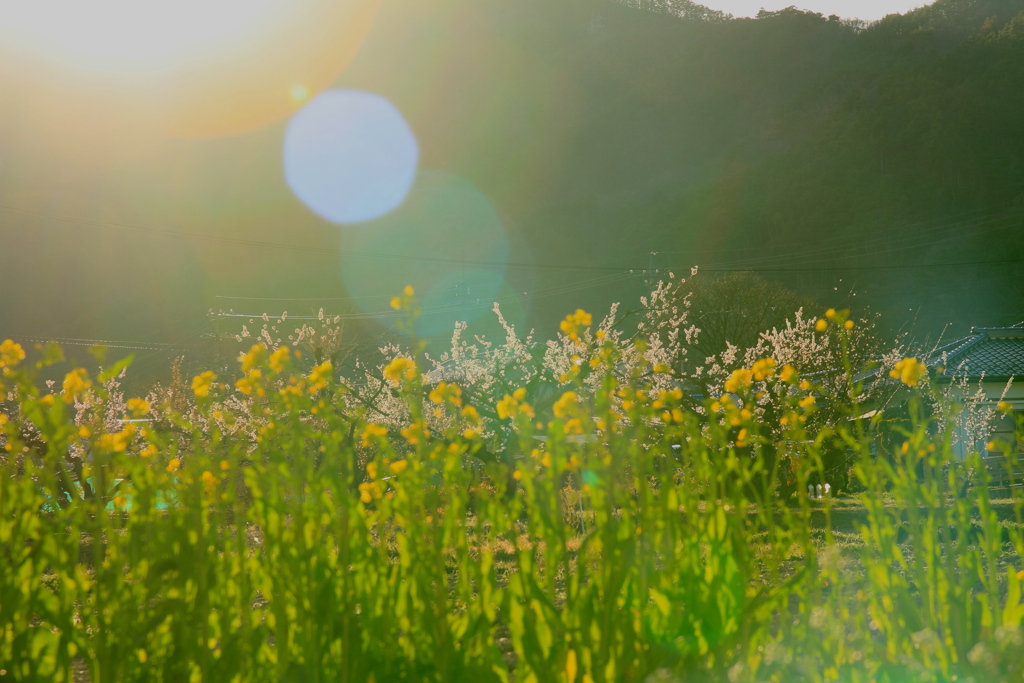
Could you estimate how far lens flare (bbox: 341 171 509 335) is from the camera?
6938 cm

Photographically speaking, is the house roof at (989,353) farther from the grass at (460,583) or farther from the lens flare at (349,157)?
the lens flare at (349,157)

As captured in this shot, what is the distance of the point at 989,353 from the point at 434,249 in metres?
65.9

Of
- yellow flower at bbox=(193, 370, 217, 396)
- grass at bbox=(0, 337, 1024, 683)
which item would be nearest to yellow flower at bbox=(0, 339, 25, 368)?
grass at bbox=(0, 337, 1024, 683)

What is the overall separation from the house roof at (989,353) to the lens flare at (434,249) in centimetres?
3237

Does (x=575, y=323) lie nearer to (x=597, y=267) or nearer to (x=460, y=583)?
(x=460, y=583)

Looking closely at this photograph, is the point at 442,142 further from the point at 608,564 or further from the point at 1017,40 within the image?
the point at 608,564

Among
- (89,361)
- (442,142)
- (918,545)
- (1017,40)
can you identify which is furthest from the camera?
(442,142)

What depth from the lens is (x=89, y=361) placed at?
157 feet

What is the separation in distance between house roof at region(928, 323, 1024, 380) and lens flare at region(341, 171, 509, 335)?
1274 inches

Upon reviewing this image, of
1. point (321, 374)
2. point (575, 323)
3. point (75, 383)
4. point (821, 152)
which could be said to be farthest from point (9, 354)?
point (821, 152)

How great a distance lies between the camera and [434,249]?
84.5 meters

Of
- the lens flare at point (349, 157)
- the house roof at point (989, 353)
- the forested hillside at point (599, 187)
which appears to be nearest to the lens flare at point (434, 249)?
the forested hillside at point (599, 187)

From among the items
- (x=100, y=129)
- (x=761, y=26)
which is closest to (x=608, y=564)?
(x=100, y=129)

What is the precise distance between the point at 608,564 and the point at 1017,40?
11252 centimetres
